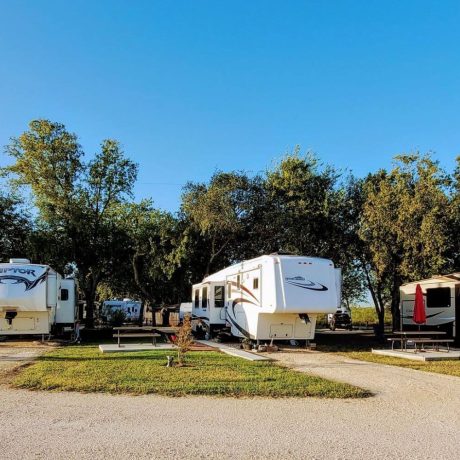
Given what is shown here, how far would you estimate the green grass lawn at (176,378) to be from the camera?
8.76m

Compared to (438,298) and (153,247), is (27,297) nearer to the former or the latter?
(153,247)

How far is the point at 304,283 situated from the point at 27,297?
8.96m

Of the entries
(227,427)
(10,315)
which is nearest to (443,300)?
(10,315)

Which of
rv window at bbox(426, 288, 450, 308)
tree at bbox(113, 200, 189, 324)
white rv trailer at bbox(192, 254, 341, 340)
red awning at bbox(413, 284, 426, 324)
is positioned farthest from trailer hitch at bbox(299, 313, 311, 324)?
tree at bbox(113, 200, 189, 324)

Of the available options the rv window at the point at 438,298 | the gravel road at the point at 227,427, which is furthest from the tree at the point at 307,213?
the gravel road at the point at 227,427

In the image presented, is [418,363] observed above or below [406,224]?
below

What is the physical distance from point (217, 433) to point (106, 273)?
24651mm

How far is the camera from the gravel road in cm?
552

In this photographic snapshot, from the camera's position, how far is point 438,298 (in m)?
20.5

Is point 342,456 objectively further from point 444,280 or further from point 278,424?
point 444,280

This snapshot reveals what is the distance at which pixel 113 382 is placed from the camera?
9375 millimetres

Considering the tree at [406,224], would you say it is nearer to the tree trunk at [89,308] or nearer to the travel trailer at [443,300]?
the travel trailer at [443,300]

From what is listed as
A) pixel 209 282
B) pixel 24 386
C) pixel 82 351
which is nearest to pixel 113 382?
pixel 24 386

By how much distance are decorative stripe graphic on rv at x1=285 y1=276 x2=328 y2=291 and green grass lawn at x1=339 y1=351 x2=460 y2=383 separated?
2.11 meters
